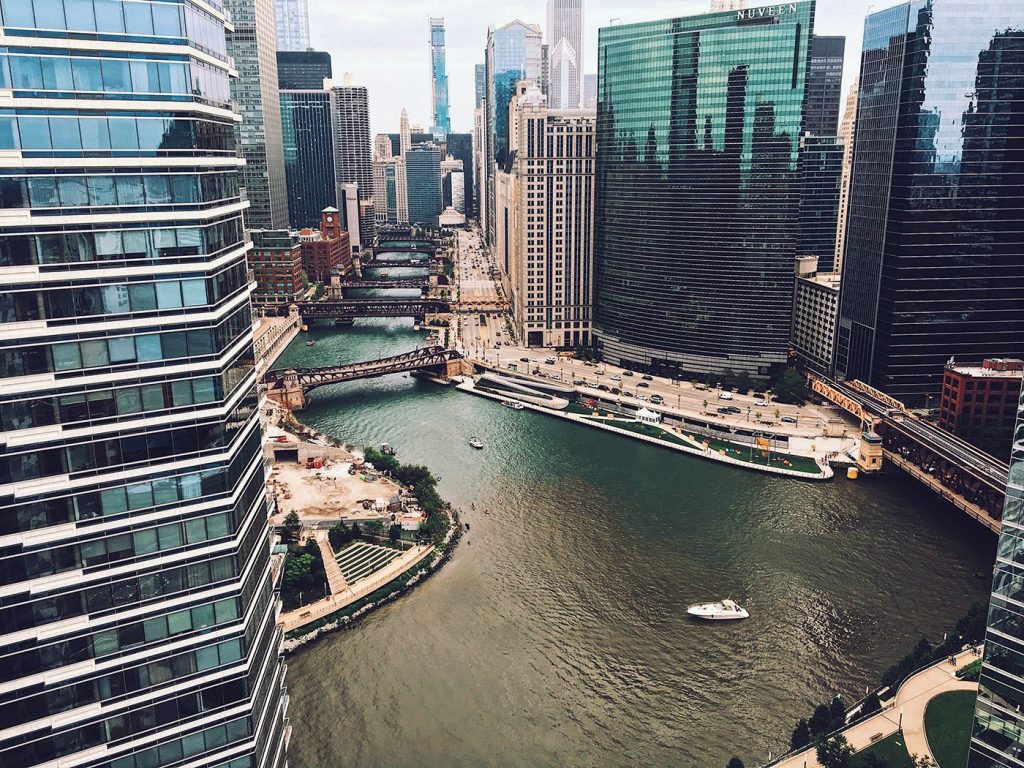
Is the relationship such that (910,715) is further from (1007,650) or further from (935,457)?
(935,457)

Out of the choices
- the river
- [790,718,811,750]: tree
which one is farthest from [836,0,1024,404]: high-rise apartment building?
[790,718,811,750]: tree

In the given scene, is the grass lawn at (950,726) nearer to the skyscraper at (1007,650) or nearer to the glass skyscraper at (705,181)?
the skyscraper at (1007,650)

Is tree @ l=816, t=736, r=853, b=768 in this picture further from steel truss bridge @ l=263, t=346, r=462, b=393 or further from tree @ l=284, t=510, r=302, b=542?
steel truss bridge @ l=263, t=346, r=462, b=393

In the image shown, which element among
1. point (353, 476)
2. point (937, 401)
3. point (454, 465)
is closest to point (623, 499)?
point (454, 465)

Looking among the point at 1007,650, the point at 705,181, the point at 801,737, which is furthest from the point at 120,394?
the point at 705,181

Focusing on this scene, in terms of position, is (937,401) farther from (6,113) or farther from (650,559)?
(6,113)

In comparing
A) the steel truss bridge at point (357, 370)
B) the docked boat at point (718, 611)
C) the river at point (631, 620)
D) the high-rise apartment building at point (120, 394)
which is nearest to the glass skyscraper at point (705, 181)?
the steel truss bridge at point (357, 370)
